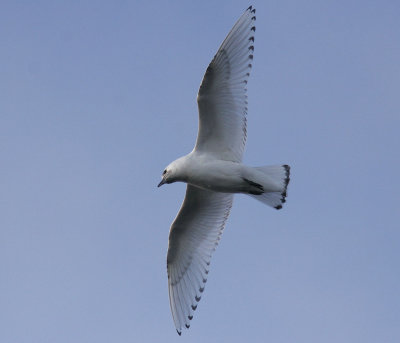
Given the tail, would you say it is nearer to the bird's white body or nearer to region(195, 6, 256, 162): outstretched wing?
the bird's white body

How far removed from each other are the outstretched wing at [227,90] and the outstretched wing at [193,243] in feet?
3.67

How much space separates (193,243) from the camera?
42.5ft

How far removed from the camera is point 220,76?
1164 cm

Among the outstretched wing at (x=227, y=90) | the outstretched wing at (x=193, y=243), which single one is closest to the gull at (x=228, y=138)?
the outstretched wing at (x=227, y=90)

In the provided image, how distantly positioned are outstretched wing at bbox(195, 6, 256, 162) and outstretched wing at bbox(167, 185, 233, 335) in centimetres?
112

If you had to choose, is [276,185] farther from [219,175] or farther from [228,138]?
[228,138]

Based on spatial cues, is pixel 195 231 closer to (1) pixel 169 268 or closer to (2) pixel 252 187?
(1) pixel 169 268

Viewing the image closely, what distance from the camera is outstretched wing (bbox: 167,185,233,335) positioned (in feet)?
42.2

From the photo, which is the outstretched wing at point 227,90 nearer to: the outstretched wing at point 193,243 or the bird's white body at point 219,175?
the bird's white body at point 219,175

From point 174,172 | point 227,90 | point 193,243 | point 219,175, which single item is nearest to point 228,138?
point 219,175

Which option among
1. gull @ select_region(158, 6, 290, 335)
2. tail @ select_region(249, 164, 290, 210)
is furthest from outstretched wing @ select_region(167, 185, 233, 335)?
tail @ select_region(249, 164, 290, 210)

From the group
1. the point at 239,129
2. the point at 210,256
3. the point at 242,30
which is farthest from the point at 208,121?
the point at 210,256

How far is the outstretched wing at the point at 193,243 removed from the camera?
1285 cm

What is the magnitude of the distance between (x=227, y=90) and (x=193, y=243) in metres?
2.59
